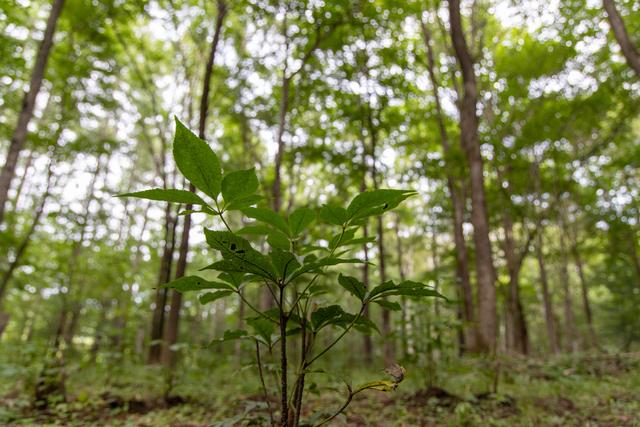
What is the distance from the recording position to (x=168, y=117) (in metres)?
10.6

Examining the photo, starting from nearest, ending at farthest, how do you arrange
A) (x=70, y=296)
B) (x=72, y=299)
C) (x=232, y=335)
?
(x=232, y=335) < (x=70, y=296) < (x=72, y=299)

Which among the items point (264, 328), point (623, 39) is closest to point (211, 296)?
point (264, 328)

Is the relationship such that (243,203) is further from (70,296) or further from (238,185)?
(70,296)

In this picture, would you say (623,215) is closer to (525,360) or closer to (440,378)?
(525,360)

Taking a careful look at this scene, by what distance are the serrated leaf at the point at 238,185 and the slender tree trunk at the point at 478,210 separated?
579 centimetres

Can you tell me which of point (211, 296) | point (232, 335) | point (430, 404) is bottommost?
point (430, 404)

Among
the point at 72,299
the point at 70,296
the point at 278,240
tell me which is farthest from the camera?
the point at 72,299

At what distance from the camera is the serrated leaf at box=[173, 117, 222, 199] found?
101 centimetres

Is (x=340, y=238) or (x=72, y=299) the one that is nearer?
(x=340, y=238)

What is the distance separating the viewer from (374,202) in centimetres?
113

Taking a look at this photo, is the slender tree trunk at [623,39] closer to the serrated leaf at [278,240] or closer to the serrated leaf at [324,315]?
the serrated leaf at [324,315]

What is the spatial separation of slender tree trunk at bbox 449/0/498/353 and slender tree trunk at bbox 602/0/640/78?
2.26 metres

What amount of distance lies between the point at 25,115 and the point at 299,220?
6.17 m

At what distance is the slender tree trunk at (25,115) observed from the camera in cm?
535
